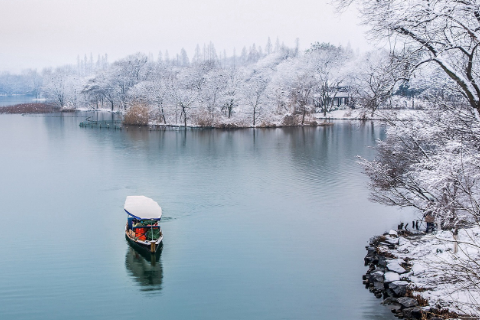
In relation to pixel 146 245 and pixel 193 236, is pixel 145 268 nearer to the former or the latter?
pixel 146 245

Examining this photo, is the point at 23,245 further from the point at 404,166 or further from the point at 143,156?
the point at 143,156

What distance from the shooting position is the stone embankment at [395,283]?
1222cm

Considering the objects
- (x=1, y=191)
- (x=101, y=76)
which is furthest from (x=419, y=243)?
(x=101, y=76)

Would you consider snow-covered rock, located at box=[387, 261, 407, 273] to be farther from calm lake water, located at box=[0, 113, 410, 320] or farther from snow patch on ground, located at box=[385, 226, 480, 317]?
calm lake water, located at box=[0, 113, 410, 320]

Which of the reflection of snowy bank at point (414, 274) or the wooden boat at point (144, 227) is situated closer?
the reflection of snowy bank at point (414, 274)

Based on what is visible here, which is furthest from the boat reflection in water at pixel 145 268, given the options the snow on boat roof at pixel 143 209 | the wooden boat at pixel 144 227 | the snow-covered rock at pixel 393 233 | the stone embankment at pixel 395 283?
the snow-covered rock at pixel 393 233

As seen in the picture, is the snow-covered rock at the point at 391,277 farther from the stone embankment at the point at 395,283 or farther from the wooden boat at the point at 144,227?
the wooden boat at the point at 144,227

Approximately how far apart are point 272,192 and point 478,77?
1955 cm

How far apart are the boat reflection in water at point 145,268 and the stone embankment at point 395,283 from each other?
7325 millimetres

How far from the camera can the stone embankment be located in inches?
481

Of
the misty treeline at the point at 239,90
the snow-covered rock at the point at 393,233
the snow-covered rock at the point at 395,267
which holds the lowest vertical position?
the snow-covered rock at the point at 395,267

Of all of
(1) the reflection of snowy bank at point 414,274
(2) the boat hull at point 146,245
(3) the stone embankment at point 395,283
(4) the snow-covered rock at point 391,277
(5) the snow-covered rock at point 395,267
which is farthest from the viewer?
(2) the boat hull at point 146,245

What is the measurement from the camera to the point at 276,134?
53.9 meters

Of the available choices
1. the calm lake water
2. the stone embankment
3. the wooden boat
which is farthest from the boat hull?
the stone embankment
